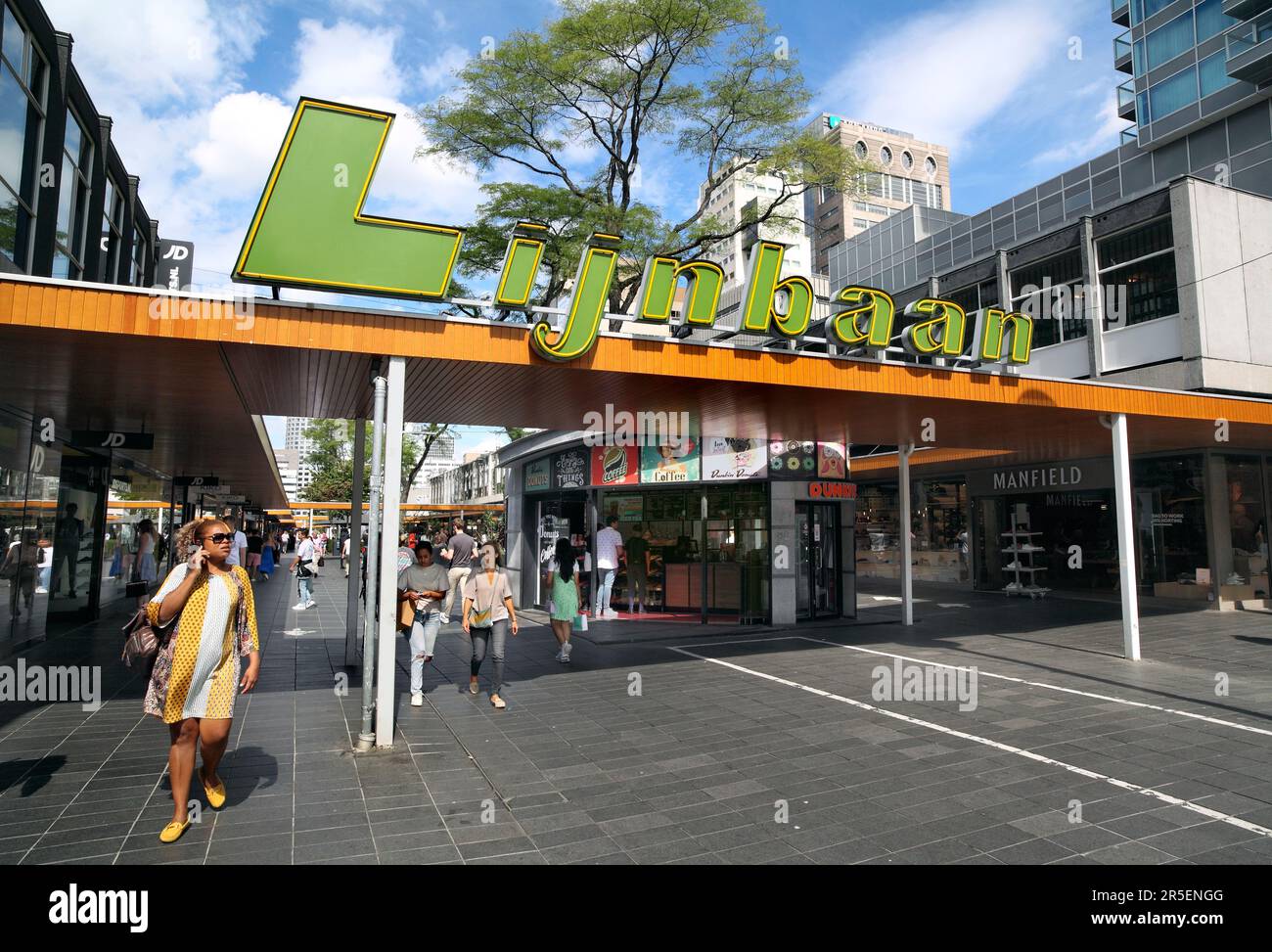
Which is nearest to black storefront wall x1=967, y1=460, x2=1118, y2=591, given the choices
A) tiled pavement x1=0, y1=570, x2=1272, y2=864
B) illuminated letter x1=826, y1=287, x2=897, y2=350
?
tiled pavement x1=0, y1=570, x2=1272, y2=864

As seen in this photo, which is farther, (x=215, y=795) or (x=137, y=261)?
(x=137, y=261)

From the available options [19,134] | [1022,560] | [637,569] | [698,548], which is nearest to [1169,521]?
[1022,560]

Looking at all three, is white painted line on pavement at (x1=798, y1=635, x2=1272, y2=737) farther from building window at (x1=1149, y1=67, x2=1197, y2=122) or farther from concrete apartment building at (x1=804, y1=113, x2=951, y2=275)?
concrete apartment building at (x1=804, y1=113, x2=951, y2=275)

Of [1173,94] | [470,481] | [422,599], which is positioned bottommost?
[422,599]

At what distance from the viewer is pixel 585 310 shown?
7.05m

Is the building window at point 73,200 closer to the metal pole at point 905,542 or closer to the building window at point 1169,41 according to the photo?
the metal pole at point 905,542

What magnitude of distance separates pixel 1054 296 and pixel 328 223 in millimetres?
22017

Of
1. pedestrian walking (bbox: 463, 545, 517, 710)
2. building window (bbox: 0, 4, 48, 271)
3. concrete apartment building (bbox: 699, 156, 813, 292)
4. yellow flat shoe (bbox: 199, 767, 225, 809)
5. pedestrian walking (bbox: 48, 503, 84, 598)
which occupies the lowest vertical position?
yellow flat shoe (bbox: 199, 767, 225, 809)

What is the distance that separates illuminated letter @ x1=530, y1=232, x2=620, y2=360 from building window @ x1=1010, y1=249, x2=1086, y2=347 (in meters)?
17.5

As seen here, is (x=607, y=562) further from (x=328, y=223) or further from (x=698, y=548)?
(x=328, y=223)

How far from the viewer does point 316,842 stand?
4.26 m

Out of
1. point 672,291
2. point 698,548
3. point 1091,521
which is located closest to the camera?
point 672,291

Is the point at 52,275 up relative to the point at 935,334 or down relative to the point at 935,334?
up

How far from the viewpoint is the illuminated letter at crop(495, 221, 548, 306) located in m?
6.84
